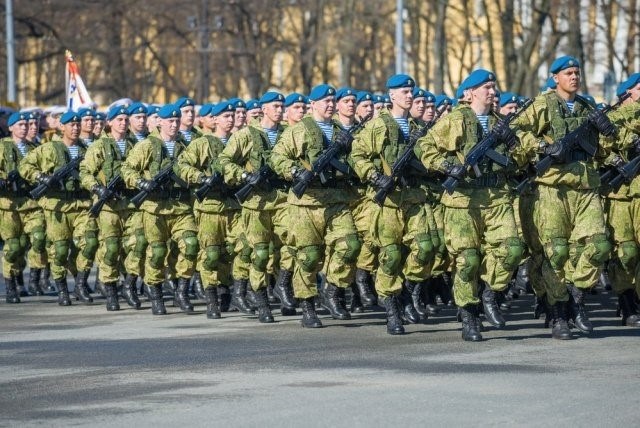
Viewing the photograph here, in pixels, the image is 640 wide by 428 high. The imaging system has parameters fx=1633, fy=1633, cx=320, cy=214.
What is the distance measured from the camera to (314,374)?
10734mm

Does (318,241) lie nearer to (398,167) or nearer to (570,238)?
(398,167)

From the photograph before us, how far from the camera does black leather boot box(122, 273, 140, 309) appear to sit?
653 inches

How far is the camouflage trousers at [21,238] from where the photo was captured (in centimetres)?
1786

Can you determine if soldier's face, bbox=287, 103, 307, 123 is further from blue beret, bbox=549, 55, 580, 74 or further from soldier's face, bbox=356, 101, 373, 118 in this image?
blue beret, bbox=549, 55, 580, 74

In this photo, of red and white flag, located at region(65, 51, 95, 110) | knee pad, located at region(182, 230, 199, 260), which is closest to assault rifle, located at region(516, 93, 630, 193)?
knee pad, located at region(182, 230, 199, 260)

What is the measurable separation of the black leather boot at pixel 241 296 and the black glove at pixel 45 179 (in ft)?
8.61

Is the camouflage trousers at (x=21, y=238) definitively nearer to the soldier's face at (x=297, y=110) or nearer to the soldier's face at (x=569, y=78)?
the soldier's face at (x=297, y=110)

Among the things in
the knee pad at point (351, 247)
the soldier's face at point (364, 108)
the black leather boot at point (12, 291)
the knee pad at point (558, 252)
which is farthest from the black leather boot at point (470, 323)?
the black leather boot at point (12, 291)

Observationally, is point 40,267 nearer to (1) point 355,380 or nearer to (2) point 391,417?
(1) point 355,380

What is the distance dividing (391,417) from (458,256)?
389cm

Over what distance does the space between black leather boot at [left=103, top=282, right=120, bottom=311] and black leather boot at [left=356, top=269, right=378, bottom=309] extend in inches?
97.6

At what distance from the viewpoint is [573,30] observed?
36812 mm

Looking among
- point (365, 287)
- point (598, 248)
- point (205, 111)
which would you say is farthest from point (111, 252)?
point (598, 248)

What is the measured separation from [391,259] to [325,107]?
5.23 ft
